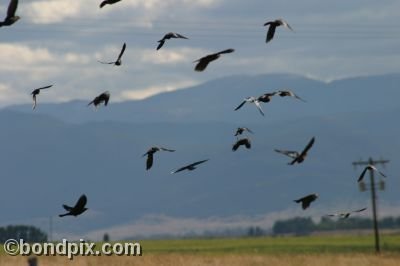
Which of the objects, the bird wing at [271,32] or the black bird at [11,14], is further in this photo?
the bird wing at [271,32]

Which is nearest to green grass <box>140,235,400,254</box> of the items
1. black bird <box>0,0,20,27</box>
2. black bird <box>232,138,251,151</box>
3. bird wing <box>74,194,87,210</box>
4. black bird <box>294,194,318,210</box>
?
black bird <box>232,138,251,151</box>

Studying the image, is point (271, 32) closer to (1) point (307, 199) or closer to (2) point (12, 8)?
(1) point (307, 199)

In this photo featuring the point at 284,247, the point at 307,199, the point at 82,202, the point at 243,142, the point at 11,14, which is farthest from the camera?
the point at 284,247

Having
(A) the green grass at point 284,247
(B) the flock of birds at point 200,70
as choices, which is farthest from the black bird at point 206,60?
(A) the green grass at point 284,247

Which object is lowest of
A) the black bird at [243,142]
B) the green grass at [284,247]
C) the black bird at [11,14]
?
the black bird at [243,142]

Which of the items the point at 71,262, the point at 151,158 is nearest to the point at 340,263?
the point at 71,262

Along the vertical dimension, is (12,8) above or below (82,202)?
above

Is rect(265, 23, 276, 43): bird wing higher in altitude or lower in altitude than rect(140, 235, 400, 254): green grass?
lower

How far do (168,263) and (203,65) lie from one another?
120ft

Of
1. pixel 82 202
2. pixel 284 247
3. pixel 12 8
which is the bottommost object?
pixel 82 202

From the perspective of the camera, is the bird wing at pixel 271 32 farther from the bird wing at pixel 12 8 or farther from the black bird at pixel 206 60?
the bird wing at pixel 12 8

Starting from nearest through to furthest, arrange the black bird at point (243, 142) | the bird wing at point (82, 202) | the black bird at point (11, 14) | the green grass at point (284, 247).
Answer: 1. the black bird at point (11, 14)
2. the bird wing at point (82, 202)
3. the black bird at point (243, 142)
4. the green grass at point (284, 247)

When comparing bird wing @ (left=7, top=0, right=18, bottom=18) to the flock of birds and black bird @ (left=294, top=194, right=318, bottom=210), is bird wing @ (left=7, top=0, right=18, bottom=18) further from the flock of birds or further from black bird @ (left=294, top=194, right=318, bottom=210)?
black bird @ (left=294, top=194, right=318, bottom=210)

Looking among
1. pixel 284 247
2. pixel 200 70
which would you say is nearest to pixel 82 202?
pixel 200 70
